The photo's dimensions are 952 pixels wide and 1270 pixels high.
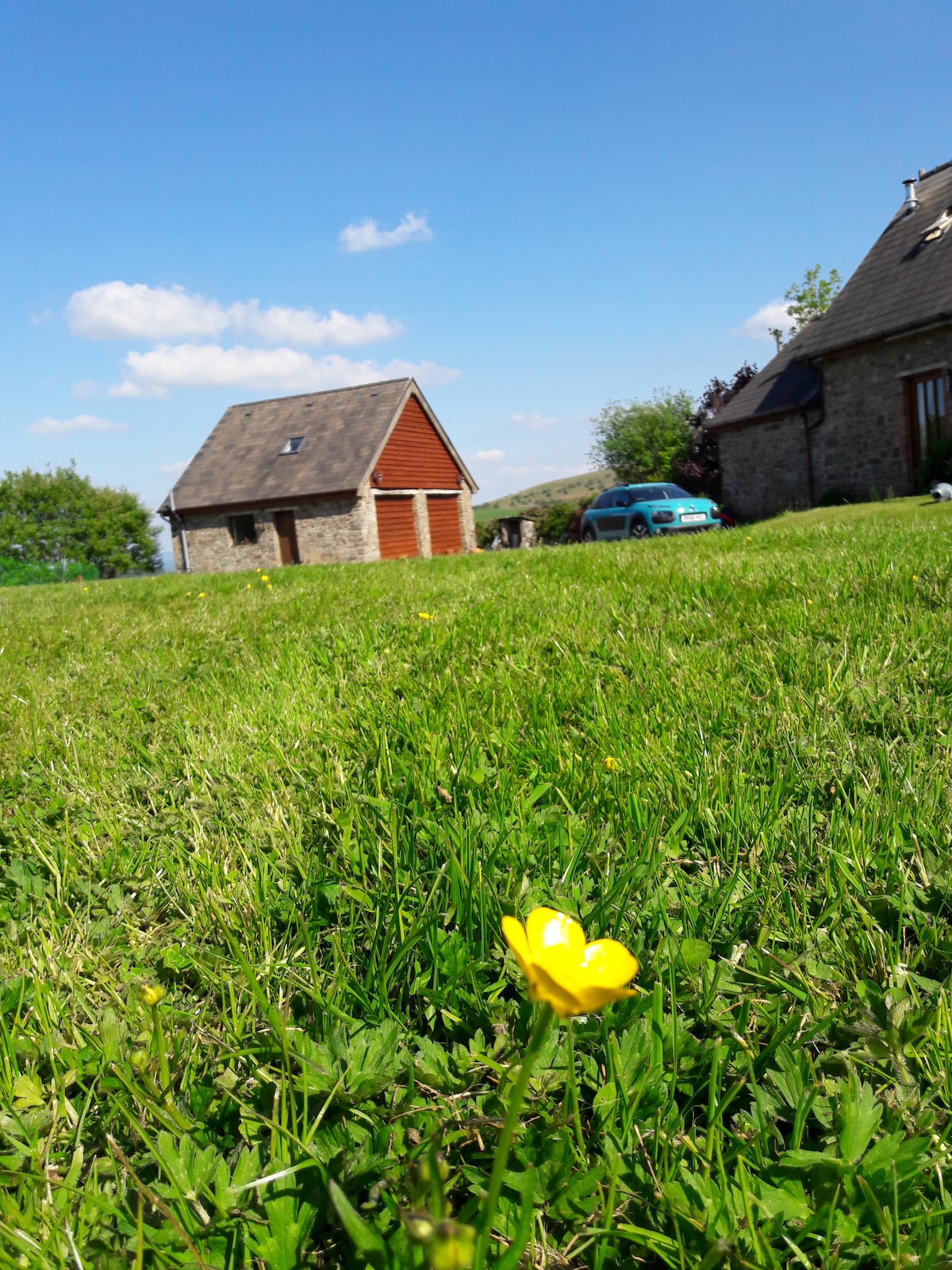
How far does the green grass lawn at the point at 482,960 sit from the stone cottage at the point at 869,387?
1863cm

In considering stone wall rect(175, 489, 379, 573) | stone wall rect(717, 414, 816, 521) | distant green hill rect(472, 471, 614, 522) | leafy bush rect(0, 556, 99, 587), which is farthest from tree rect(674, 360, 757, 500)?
distant green hill rect(472, 471, 614, 522)

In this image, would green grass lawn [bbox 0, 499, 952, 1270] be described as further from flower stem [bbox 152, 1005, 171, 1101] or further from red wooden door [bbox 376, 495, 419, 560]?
red wooden door [bbox 376, 495, 419, 560]

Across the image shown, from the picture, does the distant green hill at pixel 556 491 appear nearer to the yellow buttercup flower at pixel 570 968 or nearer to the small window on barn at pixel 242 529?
the small window on barn at pixel 242 529

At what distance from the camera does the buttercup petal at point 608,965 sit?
0.61m

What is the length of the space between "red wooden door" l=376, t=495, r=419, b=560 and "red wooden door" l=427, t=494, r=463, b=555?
122cm

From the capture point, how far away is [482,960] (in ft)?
4.83

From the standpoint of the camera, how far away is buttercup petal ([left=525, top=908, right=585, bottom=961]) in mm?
671

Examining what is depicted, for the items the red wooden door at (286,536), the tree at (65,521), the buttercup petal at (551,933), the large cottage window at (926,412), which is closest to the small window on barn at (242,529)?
the red wooden door at (286,536)

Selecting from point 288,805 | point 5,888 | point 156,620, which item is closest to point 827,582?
point 288,805

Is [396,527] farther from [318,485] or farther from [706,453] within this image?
[706,453]

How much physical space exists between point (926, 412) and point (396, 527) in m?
19.6

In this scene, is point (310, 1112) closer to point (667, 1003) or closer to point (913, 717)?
point (667, 1003)

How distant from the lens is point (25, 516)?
45875mm

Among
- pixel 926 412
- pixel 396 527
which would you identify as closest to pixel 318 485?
pixel 396 527
